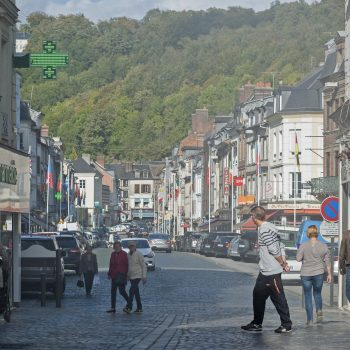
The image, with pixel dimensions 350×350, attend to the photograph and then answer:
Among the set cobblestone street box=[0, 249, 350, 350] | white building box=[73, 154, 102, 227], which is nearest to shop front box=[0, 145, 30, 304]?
cobblestone street box=[0, 249, 350, 350]

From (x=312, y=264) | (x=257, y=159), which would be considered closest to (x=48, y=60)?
(x=312, y=264)

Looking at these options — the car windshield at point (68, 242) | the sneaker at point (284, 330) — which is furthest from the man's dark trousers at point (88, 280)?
the sneaker at point (284, 330)

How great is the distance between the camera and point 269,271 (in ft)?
61.9

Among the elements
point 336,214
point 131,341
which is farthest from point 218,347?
point 336,214

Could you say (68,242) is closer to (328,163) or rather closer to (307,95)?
(328,163)

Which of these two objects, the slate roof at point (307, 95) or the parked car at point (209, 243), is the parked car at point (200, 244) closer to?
the parked car at point (209, 243)

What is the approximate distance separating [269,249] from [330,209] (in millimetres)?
9499

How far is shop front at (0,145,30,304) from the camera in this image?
24062 millimetres

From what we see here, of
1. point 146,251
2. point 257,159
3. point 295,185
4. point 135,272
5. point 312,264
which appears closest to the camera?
point 312,264

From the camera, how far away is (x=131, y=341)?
58.7 ft

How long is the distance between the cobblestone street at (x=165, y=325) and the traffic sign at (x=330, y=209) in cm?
228

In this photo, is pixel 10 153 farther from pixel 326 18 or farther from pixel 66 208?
pixel 326 18

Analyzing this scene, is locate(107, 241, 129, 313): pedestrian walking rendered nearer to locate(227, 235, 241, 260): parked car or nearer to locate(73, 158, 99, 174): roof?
locate(227, 235, 241, 260): parked car

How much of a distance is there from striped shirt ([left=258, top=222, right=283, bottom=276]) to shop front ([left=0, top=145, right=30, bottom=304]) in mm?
6556
